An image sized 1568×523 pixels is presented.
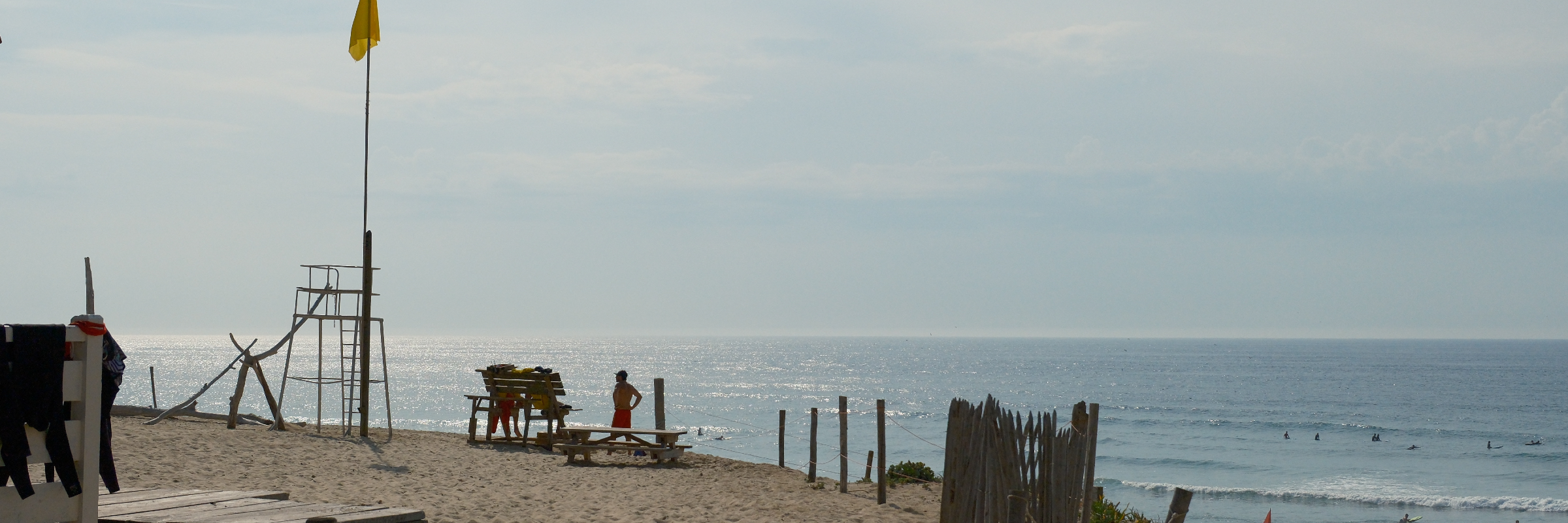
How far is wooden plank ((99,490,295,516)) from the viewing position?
240 inches

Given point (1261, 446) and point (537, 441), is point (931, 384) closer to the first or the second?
point (1261, 446)

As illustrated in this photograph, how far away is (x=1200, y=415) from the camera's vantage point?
57.8m

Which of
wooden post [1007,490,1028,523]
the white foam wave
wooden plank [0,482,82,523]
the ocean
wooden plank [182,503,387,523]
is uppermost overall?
wooden plank [0,482,82,523]

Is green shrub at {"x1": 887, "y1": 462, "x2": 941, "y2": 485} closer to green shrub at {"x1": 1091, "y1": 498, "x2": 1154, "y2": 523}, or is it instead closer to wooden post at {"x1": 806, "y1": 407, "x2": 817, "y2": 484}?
wooden post at {"x1": 806, "y1": 407, "x2": 817, "y2": 484}

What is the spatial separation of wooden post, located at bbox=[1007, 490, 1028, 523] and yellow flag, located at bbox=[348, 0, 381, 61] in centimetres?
1219

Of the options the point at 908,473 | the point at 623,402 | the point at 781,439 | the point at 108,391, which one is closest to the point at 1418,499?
the point at 908,473

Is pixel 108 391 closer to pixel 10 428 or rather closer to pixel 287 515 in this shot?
pixel 10 428

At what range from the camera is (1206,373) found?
346ft

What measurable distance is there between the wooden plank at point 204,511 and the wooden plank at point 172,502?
0.06m

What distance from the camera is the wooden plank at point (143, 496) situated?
21.2ft

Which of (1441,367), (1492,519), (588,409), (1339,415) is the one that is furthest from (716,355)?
(1492,519)

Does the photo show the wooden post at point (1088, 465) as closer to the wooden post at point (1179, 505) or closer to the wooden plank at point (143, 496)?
the wooden post at point (1179, 505)

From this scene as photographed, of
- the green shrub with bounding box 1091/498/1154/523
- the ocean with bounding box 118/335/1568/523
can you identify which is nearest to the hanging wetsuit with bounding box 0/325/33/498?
the ocean with bounding box 118/335/1568/523

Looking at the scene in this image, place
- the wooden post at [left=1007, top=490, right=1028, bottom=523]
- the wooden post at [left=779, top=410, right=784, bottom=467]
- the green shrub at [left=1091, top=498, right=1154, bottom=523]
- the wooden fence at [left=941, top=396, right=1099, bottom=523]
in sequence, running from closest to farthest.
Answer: the wooden post at [left=1007, top=490, right=1028, bottom=523] < the wooden fence at [left=941, top=396, right=1099, bottom=523] < the green shrub at [left=1091, top=498, right=1154, bottom=523] < the wooden post at [left=779, top=410, right=784, bottom=467]
